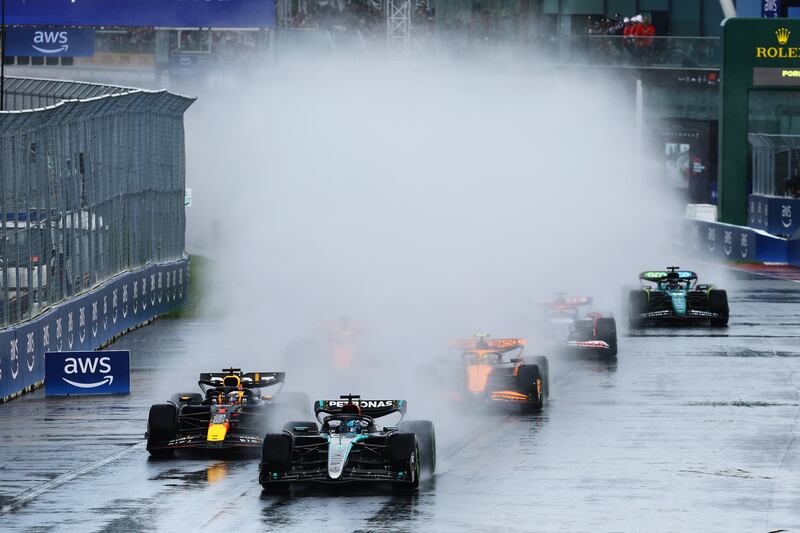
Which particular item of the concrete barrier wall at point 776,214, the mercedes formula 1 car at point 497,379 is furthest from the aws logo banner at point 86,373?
the concrete barrier wall at point 776,214

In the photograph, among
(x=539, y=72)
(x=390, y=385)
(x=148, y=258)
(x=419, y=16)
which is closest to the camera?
(x=390, y=385)

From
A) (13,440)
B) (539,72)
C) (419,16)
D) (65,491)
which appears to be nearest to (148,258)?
(13,440)

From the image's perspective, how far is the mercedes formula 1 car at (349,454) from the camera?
703 inches

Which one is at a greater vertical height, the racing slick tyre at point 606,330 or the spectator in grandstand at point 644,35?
the spectator in grandstand at point 644,35

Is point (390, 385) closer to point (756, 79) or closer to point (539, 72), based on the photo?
point (756, 79)

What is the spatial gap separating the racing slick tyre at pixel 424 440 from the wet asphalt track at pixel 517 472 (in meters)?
0.18

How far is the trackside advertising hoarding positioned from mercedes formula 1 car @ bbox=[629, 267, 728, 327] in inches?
756

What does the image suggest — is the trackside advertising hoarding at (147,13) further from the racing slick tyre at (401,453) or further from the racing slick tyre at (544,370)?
the racing slick tyre at (401,453)

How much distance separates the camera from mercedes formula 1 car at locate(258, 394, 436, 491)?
17.8 meters

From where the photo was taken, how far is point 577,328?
31938 millimetres

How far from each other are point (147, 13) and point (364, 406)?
36292 millimetres

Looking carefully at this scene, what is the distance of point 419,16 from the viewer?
3438 inches

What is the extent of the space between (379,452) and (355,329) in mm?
10456

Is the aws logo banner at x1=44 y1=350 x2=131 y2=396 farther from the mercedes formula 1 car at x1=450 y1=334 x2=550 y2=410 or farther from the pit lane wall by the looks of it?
the mercedes formula 1 car at x1=450 y1=334 x2=550 y2=410
